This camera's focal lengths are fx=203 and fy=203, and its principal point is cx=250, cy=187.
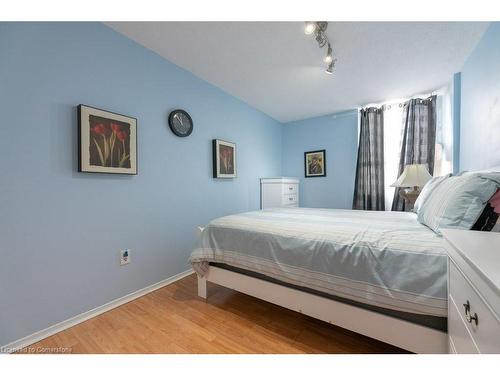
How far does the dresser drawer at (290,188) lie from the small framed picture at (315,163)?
350 millimetres

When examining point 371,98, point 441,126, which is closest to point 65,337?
point 371,98

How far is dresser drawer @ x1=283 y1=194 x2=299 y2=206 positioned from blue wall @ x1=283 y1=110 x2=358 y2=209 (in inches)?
7.6

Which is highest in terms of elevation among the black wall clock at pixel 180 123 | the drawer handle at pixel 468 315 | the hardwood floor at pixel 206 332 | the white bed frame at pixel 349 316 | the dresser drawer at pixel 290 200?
the black wall clock at pixel 180 123

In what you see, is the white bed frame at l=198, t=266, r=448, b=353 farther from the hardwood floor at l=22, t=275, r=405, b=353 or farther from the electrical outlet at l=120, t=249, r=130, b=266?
the electrical outlet at l=120, t=249, r=130, b=266

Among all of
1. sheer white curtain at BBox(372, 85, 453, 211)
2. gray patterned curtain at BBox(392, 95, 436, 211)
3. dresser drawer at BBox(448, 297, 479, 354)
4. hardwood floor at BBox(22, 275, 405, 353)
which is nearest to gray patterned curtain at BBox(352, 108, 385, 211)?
sheer white curtain at BBox(372, 85, 453, 211)

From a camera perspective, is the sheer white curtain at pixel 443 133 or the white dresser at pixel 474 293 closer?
the white dresser at pixel 474 293

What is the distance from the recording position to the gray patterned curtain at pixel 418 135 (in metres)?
2.85

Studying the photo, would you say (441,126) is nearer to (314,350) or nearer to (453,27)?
(453,27)

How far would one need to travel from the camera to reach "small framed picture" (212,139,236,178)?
8.55 feet

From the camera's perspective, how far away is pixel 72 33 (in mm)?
1461

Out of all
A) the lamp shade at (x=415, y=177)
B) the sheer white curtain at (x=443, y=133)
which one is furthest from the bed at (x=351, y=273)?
the sheer white curtain at (x=443, y=133)

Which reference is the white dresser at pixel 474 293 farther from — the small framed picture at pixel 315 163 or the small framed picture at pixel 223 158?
the small framed picture at pixel 315 163

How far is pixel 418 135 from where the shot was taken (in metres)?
2.92

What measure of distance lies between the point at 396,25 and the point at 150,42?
208cm
